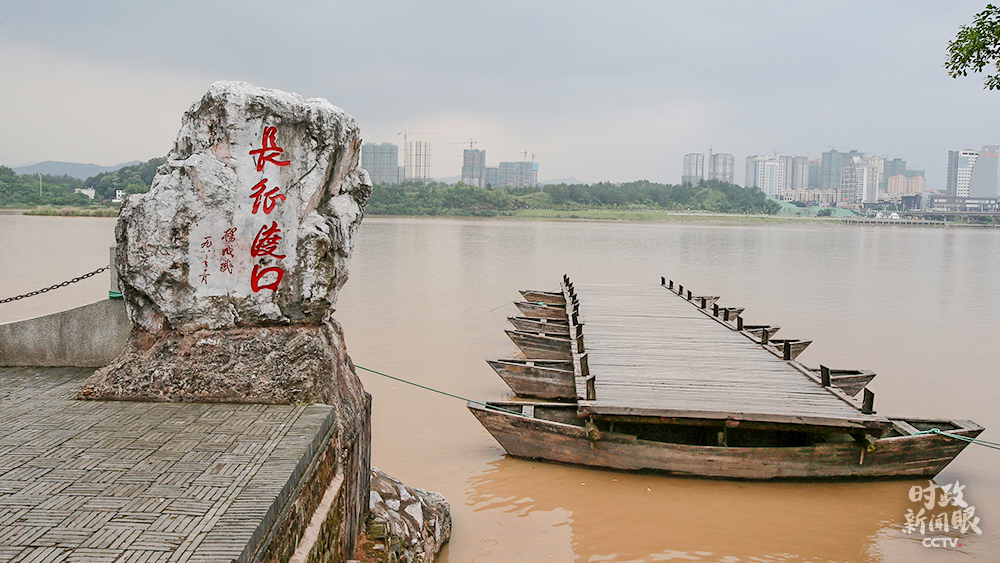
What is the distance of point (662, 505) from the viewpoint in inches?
233

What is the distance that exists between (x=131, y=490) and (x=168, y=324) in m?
1.63

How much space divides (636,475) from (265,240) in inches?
150

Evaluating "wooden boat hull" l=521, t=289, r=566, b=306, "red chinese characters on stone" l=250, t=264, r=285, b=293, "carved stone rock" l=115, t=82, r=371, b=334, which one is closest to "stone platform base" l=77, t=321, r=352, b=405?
"carved stone rock" l=115, t=82, r=371, b=334

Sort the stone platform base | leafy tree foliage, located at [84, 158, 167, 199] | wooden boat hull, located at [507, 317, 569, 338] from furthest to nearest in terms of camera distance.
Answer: leafy tree foliage, located at [84, 158, 167, 199], wooden boat hull, located at [507, 317, 569, 338], the stone platform base

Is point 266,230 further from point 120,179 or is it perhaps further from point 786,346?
point 120,179

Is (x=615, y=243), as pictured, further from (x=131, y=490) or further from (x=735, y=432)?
(x=131, y=490)

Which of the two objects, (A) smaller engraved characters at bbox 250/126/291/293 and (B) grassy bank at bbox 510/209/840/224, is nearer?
(A) smaller engraved characters at bbox 250/126/291/293

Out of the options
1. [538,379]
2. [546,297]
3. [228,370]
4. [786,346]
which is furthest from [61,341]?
[546,297]

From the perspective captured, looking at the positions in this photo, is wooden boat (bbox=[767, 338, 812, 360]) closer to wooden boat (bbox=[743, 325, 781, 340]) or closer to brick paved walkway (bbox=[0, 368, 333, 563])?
wooden boat (bbox=[743, 325, 781, 340])

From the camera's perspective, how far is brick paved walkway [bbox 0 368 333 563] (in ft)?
8.14

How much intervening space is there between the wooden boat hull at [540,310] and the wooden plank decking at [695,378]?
2095mm

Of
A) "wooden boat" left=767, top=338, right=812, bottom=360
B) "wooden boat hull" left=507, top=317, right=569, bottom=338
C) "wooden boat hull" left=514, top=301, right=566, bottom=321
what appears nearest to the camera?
"wooden boat" left=767, top=338, right=812, bottom=360

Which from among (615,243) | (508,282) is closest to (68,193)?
(615,243)

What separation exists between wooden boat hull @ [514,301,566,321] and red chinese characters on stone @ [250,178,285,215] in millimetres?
9048
